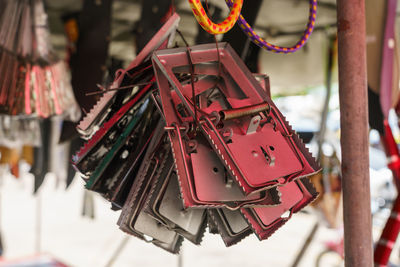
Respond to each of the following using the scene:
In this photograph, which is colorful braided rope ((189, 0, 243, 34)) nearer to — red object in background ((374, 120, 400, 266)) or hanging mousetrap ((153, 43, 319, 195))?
hanging mousetrap ((153, 43, 319, 195))

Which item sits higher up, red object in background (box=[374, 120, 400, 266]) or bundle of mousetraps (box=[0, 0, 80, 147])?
bundle of mousetraps (box=[0, 0, 80, 147])

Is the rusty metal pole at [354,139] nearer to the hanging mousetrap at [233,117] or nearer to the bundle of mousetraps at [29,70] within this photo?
the hanging mousetrap at [233,117]

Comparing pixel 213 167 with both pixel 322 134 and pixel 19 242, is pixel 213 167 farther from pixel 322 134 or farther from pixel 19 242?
pixel 19 242

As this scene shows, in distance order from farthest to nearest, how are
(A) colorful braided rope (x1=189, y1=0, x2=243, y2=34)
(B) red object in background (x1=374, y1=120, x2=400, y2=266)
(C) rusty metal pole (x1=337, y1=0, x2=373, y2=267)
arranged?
(B) red object in background (x1=374, y1=120, x2=400, y2=266), (C) rusty metal pole (x1=337, y1=0, x2=373, y2=267), (A) colorful braided rope (x1=189, y1=0, x2=243, y2=34)

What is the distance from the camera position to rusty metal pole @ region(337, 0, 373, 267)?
52 cm

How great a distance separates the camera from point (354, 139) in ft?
1.73

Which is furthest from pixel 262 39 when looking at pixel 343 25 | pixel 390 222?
pixel 390 222

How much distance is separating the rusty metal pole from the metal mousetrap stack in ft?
0.23

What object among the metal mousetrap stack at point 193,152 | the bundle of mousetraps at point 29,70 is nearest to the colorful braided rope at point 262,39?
the metal mousetrap stack at point 193,152

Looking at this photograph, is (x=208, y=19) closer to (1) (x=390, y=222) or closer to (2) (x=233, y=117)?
(2) (x=233, y=117)

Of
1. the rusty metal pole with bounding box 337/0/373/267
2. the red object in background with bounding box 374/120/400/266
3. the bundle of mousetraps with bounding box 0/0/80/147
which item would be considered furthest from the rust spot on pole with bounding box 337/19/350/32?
the bundle of mousetraps with bounding box 0/0/80/147

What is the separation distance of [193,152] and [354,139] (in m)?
0.21

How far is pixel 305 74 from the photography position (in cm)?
180

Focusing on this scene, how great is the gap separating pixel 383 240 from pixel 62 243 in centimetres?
310
